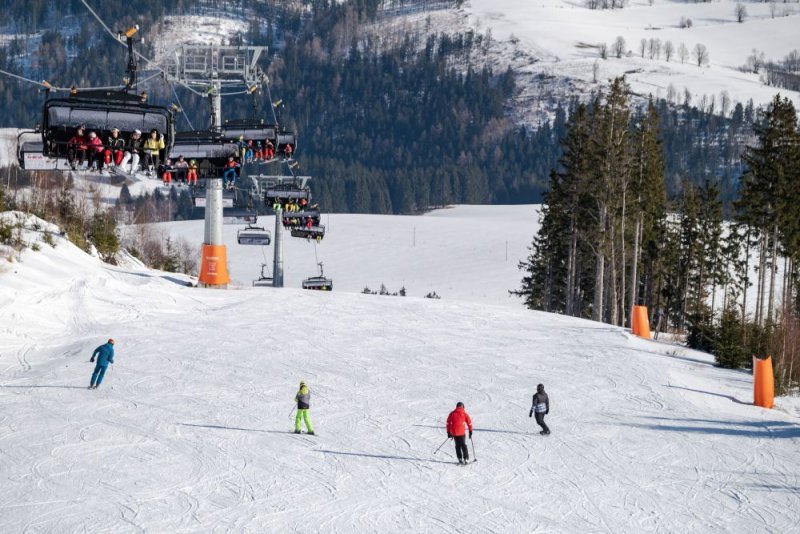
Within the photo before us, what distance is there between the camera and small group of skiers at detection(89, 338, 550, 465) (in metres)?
18.9

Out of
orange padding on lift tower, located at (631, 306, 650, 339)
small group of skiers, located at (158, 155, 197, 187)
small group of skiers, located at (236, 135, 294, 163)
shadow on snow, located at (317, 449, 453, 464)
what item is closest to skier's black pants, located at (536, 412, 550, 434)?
shadow on snow, located at (317, 449, 453, 464)

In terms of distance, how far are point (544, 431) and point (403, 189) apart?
→ 6402 inches

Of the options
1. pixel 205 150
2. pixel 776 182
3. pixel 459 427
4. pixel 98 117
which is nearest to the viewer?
pixel 459 427

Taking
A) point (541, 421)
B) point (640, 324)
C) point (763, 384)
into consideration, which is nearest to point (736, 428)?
point (763, 384)

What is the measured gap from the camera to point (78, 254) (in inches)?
1479

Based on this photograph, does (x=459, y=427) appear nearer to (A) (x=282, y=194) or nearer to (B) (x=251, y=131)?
(B) (x=251, y=131)

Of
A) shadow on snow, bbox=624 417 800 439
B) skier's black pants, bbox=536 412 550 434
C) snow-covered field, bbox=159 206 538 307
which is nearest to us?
skier's black pants, bbox=536 412 550 434

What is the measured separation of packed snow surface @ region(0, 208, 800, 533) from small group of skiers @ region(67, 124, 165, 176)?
5433mm

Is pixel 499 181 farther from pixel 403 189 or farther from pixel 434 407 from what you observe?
pixel 434 407

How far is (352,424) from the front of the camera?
2181 cm

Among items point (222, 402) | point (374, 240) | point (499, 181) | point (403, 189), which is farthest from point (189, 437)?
point (499, 181)

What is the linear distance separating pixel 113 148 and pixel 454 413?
29.5ft

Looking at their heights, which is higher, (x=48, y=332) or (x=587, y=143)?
(x=587, y=143)

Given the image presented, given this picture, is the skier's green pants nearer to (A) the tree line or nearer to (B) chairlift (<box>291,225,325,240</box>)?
(A) the tree line
